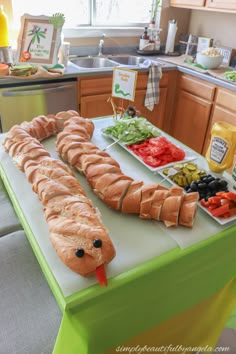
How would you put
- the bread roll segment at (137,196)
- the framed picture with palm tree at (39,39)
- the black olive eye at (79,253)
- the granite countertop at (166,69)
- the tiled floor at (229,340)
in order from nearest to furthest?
the black olive eye at (79,253) → the bread roll segment at (137,196) → the tiled floor at (229,340) → the granite countertop at (166,69) → the framed picture with palm tree at (39,39)

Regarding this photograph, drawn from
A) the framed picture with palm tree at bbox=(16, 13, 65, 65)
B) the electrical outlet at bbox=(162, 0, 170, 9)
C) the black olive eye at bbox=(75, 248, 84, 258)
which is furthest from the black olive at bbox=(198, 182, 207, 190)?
the electrical outlet at bbox=(162, 0, 170, 9)

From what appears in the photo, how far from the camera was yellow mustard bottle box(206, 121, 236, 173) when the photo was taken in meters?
1.07

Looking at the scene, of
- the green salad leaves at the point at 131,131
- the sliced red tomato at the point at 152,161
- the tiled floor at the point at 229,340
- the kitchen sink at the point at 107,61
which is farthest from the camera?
the kitchen sink at the point at 107,61

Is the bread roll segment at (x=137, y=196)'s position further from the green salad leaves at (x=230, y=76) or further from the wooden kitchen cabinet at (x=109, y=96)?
the green salad leaves at (x=230, y=76)

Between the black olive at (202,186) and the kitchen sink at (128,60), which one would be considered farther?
the kitchen sink at (128,60)

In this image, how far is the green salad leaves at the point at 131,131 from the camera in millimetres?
1331

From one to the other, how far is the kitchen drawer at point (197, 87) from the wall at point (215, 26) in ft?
2.19

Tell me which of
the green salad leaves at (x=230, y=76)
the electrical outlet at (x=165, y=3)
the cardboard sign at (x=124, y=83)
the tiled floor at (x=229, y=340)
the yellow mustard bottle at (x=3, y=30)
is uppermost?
the electrical outlet at (x=165, y=3)

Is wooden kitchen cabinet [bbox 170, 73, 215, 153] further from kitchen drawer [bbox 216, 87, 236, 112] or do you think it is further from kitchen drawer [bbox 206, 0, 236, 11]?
kitchen drawer [bbox 206, 0, 236, 11]

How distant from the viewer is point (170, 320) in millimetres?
999

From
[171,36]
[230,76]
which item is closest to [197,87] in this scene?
[230,76]

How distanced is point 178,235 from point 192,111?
2.19 meters

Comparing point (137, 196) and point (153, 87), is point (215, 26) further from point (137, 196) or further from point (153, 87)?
point (137, 196)

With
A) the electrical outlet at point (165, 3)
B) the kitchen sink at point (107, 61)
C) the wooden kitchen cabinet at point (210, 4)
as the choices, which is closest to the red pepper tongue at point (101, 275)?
the kitchen sink at point (107, 61)
